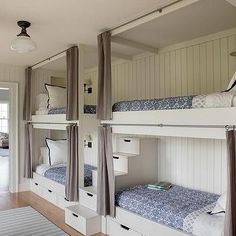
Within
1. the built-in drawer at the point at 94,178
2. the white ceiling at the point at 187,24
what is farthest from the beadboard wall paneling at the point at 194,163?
the white ceiling at the point at 187,24

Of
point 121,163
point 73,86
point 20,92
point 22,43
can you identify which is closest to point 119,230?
point 121,163

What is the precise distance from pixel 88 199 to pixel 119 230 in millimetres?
596

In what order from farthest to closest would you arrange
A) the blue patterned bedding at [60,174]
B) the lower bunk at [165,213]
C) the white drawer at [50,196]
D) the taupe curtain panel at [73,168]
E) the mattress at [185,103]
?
the white drawer at [50,196] → the blue patterned bedding at [60,174] → the taupe curtain panel at [73,168] → the lower bunk at [165,213] → the mattress at [185,103]

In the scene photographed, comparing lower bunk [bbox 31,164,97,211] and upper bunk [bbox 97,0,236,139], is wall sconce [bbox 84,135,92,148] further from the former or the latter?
upper bunk [bbox 97,0,236,139]

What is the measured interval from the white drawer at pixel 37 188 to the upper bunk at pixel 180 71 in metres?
2.15

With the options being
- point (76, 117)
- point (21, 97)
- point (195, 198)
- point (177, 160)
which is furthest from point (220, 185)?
point (21, 97)

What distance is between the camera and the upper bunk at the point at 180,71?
6.88 feet

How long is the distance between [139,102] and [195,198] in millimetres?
1167

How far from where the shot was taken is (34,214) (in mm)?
3568

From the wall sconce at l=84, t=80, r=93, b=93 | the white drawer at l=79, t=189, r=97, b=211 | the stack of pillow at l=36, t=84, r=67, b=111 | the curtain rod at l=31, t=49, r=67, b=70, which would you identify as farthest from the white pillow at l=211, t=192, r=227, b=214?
the wall sconce at l=84, t=80, r=93, b=93

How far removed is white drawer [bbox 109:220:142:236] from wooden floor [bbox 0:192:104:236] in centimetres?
17

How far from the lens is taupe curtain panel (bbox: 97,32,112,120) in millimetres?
2869

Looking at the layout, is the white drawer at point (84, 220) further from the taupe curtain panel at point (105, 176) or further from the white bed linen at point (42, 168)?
the white bed linen at point (42, 168)

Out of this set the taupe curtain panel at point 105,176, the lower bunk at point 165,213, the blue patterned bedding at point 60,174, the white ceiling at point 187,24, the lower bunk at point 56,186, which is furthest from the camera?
the blue patterned bedding at point 60,174
